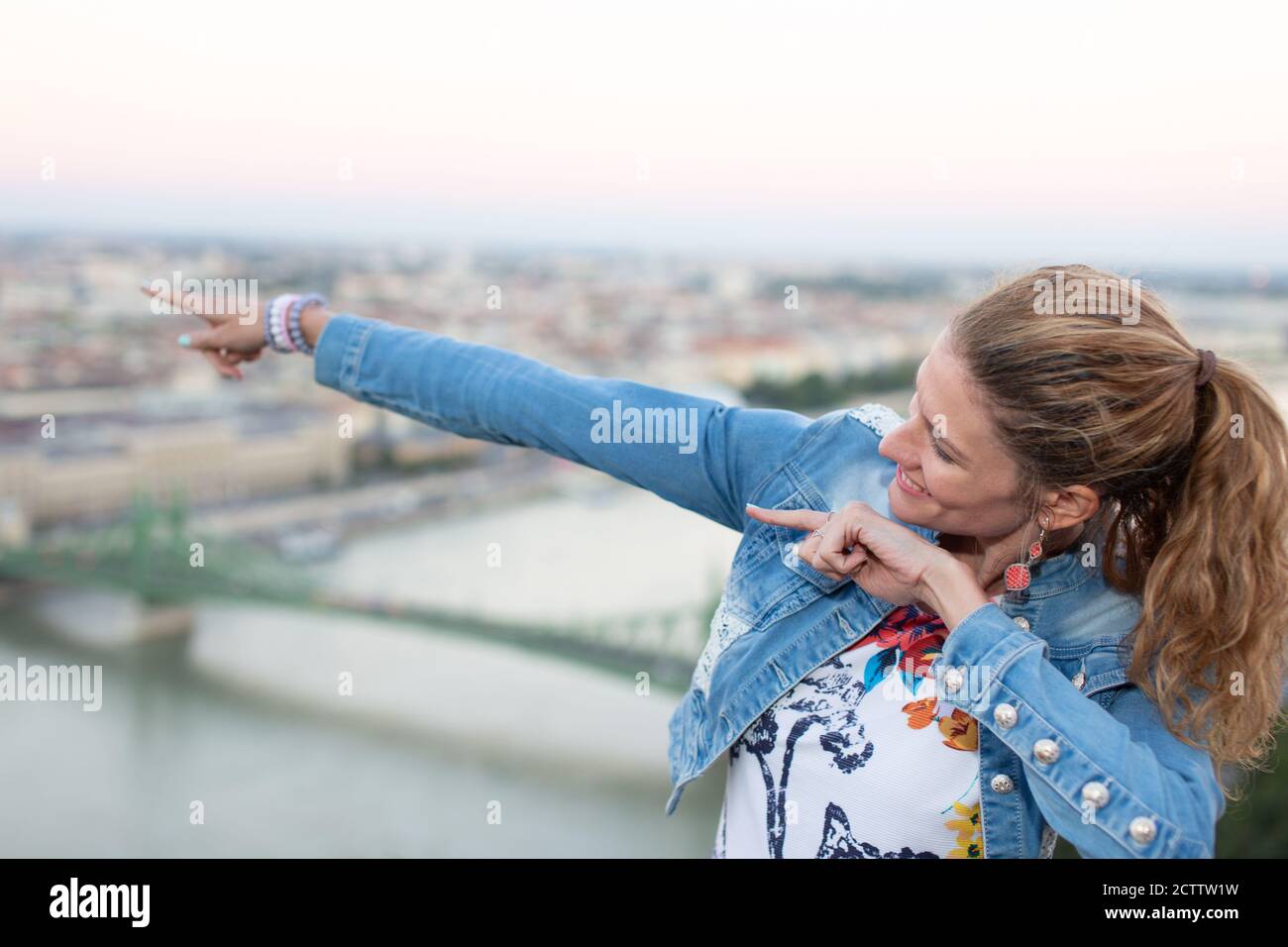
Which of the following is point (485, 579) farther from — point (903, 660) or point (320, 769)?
point (903, 660)

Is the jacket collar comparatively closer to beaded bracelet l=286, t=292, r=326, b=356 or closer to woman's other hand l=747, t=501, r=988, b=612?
woman's other hand l=747, t=501, r=988, b=612

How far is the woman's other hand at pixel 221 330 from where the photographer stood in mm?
658

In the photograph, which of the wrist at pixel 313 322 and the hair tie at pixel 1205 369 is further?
the wrist at pixel 313 322

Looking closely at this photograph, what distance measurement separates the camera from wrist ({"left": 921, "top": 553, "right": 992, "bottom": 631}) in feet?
1.64

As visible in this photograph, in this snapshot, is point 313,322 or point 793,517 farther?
point 313,322

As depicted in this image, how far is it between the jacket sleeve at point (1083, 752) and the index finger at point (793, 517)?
3.1 inches

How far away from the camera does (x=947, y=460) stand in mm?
516

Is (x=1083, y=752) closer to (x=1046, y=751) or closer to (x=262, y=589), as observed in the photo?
(x=1046, y=751)

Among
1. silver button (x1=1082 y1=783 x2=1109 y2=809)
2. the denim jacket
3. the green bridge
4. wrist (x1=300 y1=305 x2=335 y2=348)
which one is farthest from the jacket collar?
the green bridge

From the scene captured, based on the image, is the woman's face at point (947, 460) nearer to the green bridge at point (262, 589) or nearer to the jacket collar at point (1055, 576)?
the jacket collar at point (1055, 576)

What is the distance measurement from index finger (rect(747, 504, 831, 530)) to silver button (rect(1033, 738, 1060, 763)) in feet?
0.44

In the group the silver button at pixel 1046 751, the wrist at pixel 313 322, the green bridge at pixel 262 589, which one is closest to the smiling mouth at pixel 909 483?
the silver button at pixel 1046 751

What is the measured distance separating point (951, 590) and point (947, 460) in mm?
58

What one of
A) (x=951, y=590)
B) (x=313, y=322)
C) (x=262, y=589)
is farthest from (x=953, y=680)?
(x=262, y=589)
